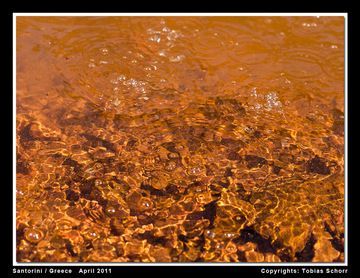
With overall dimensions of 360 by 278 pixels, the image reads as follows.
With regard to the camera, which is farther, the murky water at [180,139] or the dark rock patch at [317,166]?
the dark rock patch at [317,166]

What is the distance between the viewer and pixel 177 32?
181 inches

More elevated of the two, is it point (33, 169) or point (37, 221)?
point (33, 169)

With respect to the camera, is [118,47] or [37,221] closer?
[37,221]

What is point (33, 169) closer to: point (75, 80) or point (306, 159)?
point (75, 80)

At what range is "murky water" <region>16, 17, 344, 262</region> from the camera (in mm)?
3014

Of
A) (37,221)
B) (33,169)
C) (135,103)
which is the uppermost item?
(135,103)

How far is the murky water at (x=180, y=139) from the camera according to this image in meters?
3.01

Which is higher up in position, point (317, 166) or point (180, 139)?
point (180, 139)

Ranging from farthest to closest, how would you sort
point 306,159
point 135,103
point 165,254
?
point 135,103
point 306,159
point 165,254

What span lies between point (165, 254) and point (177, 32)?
253 centimetres

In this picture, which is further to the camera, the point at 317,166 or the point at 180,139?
the point at 180,139

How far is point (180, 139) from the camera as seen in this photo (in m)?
3.70

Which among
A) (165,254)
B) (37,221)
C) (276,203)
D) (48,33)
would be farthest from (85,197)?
(48,33)

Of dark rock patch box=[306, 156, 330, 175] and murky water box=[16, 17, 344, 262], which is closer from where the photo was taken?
murky water box=[16, 17, 344, 262]
